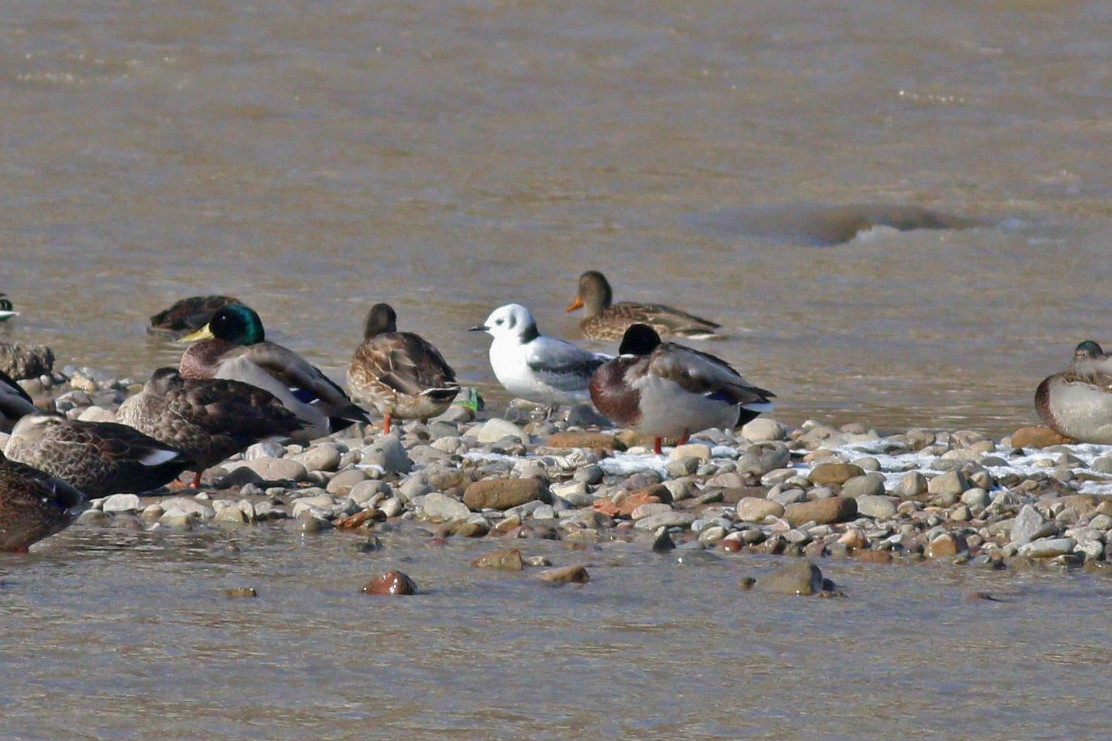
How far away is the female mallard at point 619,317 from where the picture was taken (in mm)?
15344

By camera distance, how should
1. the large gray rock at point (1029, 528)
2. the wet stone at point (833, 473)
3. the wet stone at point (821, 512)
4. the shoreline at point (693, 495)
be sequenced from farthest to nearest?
the wet stone at point (833, 473)
the wet stone at point (821, 512)
the shoreline at point (693, 495)
the large gray rock at point (1029, 528)

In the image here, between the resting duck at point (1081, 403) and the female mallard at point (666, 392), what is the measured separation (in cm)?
143

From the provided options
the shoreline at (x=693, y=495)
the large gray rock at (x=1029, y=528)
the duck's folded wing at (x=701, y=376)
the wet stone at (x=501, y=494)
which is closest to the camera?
the large gray rock at (x=1029, y=528)

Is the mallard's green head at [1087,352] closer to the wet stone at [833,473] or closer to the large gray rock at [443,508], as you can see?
the wet stone at [833,473]

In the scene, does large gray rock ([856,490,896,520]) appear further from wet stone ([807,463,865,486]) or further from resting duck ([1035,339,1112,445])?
resting duck ([1035,339,1112,445])

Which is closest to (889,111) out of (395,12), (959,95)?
(959,95)

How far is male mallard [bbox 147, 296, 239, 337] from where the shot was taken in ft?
46.9

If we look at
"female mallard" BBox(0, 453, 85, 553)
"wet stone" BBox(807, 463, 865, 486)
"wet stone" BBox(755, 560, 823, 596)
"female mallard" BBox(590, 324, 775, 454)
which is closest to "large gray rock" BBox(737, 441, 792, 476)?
"wet stone" BBox(807, 463, 865, 486)

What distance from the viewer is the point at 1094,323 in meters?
16.1

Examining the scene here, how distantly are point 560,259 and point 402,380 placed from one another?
9.64 metres

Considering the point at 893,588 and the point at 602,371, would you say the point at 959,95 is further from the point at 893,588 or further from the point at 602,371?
the point at 893,588

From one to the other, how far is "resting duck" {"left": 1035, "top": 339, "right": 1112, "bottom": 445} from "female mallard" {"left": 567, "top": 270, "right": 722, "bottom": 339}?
5.58 m

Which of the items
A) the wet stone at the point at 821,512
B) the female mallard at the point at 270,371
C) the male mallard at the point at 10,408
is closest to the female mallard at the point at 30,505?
the male mallard at the point at 10,408

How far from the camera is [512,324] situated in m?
11.1
